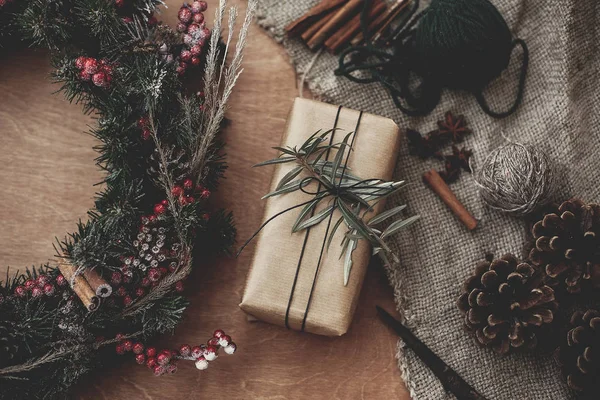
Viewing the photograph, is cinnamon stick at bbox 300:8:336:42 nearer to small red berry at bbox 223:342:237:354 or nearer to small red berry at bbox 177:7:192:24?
small red berry at bbox 177:7:192:24

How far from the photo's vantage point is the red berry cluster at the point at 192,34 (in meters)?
1.10

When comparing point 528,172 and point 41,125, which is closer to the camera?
point 528,172

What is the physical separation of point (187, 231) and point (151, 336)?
0.80 ft

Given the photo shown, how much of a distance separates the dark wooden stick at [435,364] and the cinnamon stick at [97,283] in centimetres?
51

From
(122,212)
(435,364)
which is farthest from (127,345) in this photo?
(435,364)

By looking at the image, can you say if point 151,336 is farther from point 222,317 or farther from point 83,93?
point 83,93

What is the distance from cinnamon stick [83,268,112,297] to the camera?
1.00 metres

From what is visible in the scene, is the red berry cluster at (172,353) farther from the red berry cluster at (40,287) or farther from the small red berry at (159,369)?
the red berry cluster at (40,287)

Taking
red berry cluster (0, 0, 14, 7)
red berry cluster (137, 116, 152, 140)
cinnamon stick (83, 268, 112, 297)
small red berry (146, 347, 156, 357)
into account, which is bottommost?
small red berry (146, 347, 156, 357)

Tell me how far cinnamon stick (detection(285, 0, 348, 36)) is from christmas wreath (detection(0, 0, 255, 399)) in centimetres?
19

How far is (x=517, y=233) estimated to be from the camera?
1.17 metres

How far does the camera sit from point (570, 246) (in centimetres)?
107

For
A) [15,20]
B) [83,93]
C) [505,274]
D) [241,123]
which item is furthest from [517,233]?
[15,20]

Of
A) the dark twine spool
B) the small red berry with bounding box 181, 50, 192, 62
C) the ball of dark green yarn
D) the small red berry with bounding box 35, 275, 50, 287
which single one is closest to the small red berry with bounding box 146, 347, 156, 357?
the small red berry with bounding box 35, 275, 50, 287
